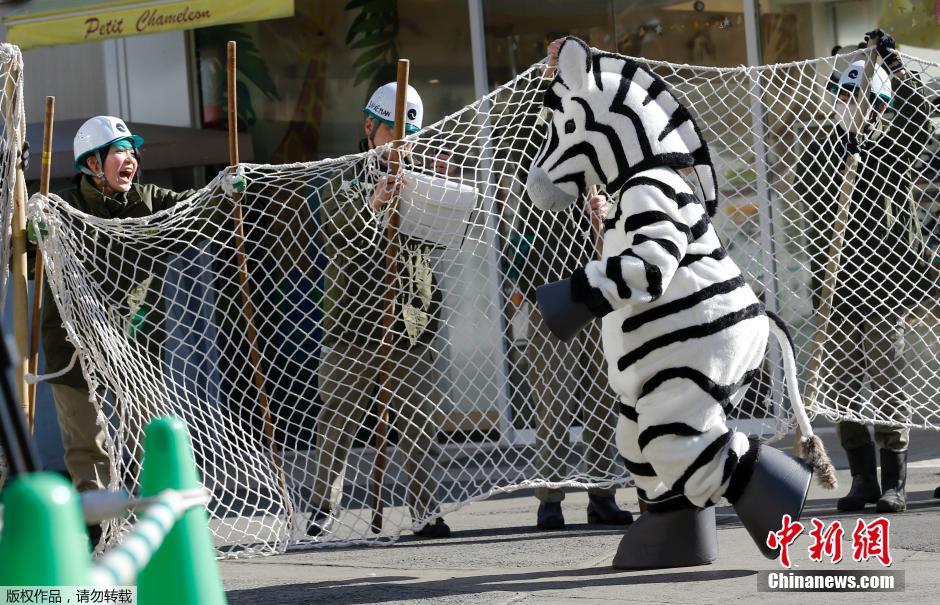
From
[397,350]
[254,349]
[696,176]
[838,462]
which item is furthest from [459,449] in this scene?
[696,176]

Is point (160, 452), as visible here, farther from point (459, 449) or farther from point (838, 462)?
point (838, 462)

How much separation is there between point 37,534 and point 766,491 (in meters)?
2.84

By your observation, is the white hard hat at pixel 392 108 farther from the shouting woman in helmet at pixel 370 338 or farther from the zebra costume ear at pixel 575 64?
the zebra costume ear at pixel 575 64

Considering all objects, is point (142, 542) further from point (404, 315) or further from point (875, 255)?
point (875, 255)

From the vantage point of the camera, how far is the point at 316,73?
9.78 metres

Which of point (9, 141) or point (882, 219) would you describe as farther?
point (882, 219)

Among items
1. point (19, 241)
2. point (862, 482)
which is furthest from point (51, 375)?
point (862, 482)

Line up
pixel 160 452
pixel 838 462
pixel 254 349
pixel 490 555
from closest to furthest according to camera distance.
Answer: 1. pixel 160 452
2. pixel 490 555
3. pixel 254 349
4. pixel 838 462

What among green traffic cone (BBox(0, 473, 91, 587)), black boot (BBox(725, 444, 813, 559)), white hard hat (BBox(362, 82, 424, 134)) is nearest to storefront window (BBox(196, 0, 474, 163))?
white hard hat (BBox(362, 82, 424, 134))

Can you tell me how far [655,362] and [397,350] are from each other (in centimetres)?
187

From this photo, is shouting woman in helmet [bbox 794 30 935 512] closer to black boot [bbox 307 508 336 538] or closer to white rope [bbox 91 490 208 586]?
black boot [bbox 307 508 336 538]

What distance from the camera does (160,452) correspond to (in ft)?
8.33

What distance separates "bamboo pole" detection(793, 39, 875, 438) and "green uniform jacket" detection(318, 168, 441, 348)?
1793mm

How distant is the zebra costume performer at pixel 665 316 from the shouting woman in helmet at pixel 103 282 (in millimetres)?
2150
